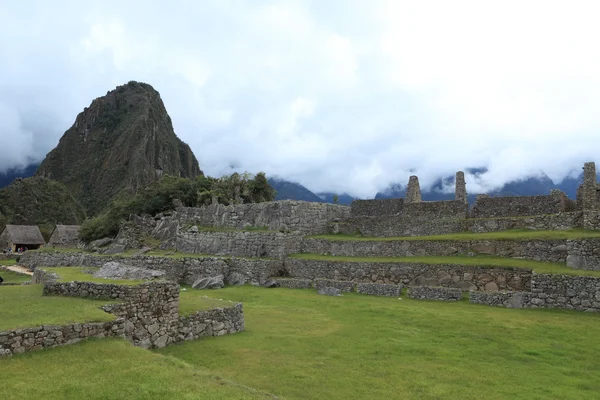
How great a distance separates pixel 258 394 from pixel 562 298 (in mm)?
12941

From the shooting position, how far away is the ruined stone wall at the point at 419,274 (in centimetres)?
1739

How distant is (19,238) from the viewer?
64750 millimetres

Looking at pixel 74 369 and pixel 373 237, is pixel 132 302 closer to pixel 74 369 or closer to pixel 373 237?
pixel 74 369

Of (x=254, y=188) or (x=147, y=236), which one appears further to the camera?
(x=254, y=188)

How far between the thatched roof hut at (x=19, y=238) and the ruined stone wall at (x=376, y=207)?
2257 inches

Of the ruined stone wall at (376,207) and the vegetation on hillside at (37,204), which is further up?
the vegetation on hillside at (37,204)

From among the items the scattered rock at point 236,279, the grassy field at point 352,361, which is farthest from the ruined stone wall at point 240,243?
the grassy field at point 352,361

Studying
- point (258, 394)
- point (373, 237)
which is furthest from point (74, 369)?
point (373, 237)

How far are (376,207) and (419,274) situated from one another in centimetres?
1021

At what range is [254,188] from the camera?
3891 cm

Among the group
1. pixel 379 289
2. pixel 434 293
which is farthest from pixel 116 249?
pixel 434 293

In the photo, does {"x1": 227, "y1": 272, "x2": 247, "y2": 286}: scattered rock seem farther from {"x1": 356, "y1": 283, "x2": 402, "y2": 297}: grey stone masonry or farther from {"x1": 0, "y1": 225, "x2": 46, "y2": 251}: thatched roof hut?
{"x1": 0, "y1": 225, "x2": 46, "y2": 251}: thatched roof hut

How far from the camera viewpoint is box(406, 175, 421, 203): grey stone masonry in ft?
90.4

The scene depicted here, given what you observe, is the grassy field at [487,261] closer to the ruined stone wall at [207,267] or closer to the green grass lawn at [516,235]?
the green grass lawn at [516,235]
